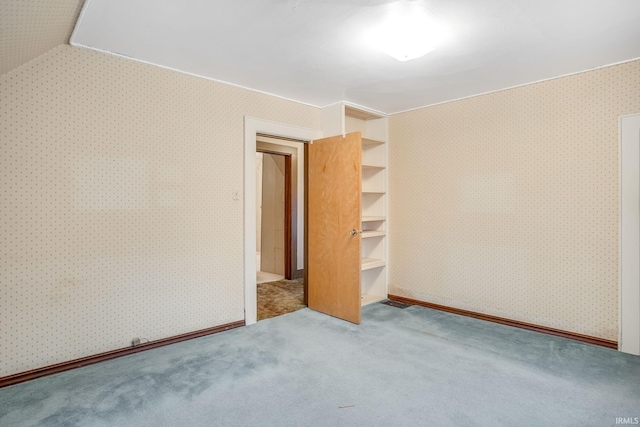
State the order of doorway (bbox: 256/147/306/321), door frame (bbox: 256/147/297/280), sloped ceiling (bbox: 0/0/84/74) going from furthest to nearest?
1. door frame (bbox: 256/147/297/280)
2. doorway (bbox: 256/147/306/321)
3. sloped ceiling (bbox: 0/0/84/74)

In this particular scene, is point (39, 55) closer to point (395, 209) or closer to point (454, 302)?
point (395, 209)

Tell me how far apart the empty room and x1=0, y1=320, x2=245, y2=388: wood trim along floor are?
16mm

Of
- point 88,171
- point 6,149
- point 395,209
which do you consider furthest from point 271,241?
point 6,149

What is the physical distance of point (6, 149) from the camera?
2307 millimetres

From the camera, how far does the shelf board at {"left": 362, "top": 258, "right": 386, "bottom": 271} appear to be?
13.9ft

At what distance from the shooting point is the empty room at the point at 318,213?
2125 mm

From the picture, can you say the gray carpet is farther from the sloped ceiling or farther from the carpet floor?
the sloped ceiling

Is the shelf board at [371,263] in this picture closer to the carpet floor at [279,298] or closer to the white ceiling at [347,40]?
the carpet floor at [279,298]

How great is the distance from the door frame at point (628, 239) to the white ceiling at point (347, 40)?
727 mm

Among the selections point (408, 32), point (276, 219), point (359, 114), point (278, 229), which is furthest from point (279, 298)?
point (408, 32)

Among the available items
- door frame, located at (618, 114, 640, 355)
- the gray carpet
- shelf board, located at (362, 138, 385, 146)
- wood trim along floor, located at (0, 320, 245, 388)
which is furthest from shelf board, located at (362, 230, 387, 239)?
door frame, located at (618, 114, 640, 355)

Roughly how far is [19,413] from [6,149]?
1.63m

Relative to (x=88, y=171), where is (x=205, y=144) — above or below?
above

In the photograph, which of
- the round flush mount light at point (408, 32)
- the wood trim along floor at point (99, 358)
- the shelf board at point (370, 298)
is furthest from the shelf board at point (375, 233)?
the round flush mount light at point (408, 32)
